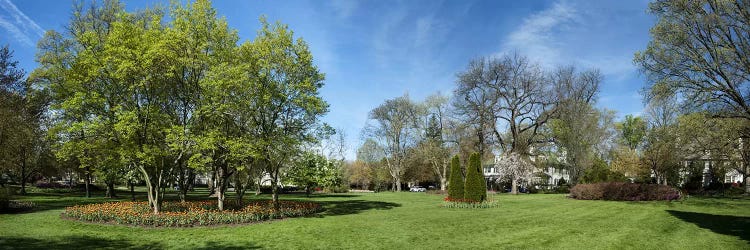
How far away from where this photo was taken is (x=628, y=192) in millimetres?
28375

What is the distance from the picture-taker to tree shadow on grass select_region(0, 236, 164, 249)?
11.7m

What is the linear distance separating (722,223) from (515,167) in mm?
26641

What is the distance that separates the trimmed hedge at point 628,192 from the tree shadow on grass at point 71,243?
94.6ft

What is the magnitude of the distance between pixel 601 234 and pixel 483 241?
4219 millimetres

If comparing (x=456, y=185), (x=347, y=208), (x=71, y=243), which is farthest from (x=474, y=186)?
(x=71, y=243)

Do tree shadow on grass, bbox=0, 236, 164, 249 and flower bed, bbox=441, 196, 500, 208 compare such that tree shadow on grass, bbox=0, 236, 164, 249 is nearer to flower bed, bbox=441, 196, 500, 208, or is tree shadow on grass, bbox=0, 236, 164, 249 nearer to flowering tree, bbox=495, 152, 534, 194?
flower bed, bbox=441, 196, 500, 208

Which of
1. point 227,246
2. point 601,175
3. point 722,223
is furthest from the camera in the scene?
point 601,175

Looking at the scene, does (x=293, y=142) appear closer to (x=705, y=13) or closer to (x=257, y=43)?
(x=257, y=43)

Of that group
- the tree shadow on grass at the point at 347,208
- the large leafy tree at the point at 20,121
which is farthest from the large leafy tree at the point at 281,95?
the large leafy tree at the point at 20,121

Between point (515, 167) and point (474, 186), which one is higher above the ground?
point (515, 167)

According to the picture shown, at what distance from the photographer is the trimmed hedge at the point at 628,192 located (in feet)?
90.8

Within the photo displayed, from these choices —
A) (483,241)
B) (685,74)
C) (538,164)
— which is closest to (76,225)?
(483,241)

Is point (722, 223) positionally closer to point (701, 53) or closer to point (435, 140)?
point (701, 53)

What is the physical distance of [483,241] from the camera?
41.0 feet
